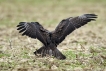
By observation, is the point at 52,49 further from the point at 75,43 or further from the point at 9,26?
the point at 9,26

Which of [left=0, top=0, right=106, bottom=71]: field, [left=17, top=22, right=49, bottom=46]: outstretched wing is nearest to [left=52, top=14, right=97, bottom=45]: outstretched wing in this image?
[left=17, top=22, right=49, bottom=46]: outstretched wing

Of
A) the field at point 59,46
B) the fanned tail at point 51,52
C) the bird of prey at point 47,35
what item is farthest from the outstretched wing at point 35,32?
the field at point 59,46

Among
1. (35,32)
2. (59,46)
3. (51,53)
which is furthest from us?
(59,46)

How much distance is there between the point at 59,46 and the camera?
1105 centimetres

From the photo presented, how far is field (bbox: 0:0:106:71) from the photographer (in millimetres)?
7852

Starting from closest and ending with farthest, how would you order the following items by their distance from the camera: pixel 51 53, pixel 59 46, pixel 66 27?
pixel 51 53
pixel 66 27
pixel 59 46

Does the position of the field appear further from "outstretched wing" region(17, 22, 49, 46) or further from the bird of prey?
"outstretched wing" region(17, 22, 49, 46)

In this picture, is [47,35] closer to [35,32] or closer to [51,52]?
[35,32]

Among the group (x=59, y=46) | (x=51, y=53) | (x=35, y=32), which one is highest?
(x=35, y=32)

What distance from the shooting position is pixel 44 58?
823 cm

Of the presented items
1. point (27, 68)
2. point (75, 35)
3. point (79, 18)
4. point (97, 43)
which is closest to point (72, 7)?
point (75, 35)

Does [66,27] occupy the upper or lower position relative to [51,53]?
upper

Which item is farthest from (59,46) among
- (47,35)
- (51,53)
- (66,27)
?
(51,53)

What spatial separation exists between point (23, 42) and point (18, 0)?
625 inches
